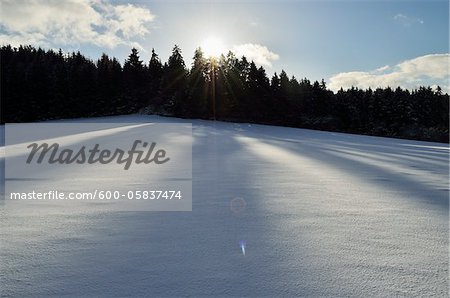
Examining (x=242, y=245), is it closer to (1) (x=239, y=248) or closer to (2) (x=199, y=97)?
(1) (x=239, y=248)

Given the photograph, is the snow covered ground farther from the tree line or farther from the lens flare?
the tree line

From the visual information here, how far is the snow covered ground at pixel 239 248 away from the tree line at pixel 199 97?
30.0 meters

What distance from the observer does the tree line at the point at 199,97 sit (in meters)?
33.9

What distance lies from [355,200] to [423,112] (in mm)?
56275

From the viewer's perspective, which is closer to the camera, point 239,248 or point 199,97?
point 239,248

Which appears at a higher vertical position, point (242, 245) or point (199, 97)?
point (199, 97)

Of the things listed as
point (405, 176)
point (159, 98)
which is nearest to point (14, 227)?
point (405, 176)

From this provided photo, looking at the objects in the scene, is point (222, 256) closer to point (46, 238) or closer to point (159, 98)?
point (46, 238)

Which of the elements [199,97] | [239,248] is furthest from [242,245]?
[199,97]

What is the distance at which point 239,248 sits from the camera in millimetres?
2029

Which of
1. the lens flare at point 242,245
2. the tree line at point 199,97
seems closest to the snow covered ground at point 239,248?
the lens flare at point 242,245

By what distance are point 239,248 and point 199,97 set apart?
3231 centimetres

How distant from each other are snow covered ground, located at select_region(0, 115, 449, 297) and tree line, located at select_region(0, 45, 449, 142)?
30.0m

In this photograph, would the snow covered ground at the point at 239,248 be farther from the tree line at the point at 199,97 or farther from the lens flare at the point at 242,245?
the tree line at the point at 199,97
